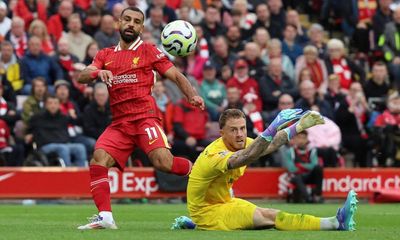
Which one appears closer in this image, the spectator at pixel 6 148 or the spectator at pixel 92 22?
the spectator at pixel 6 148

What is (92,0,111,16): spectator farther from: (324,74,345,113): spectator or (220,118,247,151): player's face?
(220,118,247,151): player's face

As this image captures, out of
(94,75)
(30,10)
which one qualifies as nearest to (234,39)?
(30,10)

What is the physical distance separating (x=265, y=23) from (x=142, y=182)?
20.4 ft

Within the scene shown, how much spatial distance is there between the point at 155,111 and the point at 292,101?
9.53 m

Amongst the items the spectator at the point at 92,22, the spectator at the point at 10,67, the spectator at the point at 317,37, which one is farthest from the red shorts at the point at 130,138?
the spectator at the point at 317,37

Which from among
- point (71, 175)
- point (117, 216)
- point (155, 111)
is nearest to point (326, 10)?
point (71, 175)

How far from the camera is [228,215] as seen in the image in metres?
11.4

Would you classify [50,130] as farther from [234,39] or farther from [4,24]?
[234,39]

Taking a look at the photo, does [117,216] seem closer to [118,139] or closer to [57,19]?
[118,139]

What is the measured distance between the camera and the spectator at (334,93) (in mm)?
22656

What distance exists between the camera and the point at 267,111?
73.6 feet

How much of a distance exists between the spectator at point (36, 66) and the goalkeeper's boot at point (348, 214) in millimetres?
10838

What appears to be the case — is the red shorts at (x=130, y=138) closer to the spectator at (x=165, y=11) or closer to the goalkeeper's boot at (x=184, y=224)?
the goalkeeper's boot at (x=184, y=224)

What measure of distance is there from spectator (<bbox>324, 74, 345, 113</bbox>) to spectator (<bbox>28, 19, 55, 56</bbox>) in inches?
215
